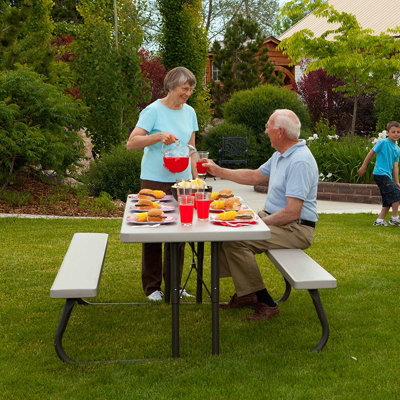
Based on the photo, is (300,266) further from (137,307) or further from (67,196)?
(67,196)

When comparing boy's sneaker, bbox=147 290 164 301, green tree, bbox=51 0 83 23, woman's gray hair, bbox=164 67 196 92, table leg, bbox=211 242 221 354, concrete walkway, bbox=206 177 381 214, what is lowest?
concrete walkway, bbox=206 177 381 214

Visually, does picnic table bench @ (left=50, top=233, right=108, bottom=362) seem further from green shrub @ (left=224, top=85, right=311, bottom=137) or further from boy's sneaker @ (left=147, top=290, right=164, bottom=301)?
green shrub @ (left=224, top=85, right=311, bottom=137)

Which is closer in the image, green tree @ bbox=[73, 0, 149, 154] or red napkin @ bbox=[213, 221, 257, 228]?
red napkin @ bbox=[213, 221, 257, 228]

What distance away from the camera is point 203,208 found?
386 centimetres

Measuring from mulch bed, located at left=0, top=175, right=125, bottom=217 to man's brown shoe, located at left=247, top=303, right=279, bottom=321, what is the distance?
5174 millimetres

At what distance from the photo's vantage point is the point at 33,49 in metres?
12.0

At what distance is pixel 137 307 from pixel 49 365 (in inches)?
50.8

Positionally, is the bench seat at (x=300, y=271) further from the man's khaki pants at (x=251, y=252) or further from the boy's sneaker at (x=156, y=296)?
the boy's sneaker at (x=156, y=296)

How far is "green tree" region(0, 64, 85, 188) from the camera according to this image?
31.1 ft

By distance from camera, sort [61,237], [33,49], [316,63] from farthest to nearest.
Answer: [316,63]
[33,49]
[61,237]

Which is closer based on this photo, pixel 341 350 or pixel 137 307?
pixel 341 350

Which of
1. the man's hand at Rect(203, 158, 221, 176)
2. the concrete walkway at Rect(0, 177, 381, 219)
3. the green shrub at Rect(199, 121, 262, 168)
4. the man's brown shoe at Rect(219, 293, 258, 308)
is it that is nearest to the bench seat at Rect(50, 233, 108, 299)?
the man's hand at Rect(203, 158, 221, 176)

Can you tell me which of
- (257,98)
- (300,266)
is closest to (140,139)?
(300,266)

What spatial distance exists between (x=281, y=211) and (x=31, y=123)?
687 cm
